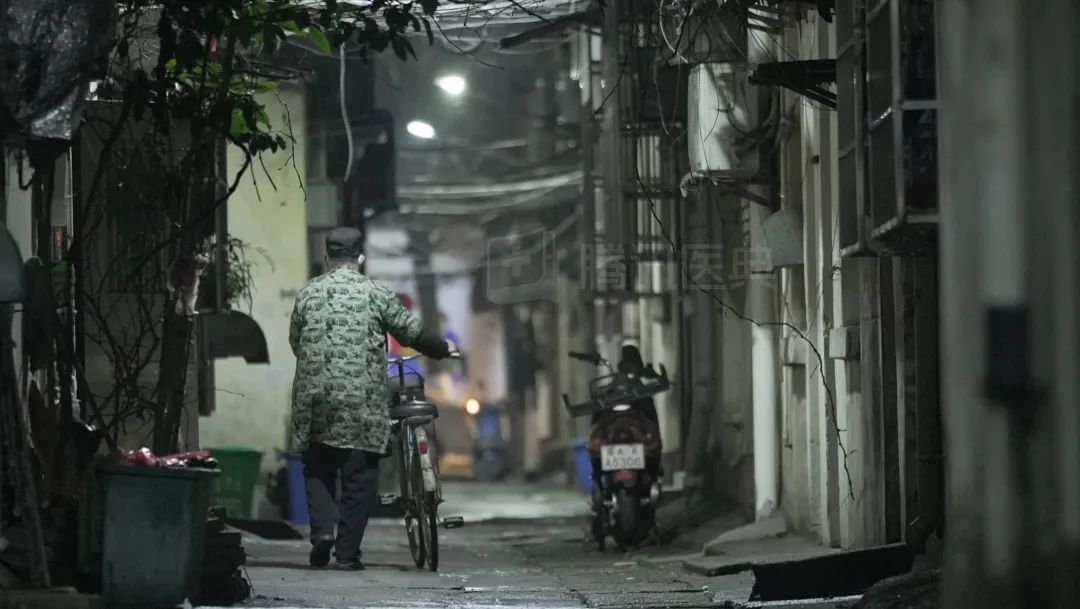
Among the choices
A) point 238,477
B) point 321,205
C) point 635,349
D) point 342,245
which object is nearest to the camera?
point 342,245

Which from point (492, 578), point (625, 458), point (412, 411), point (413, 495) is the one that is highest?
point (412, 411)

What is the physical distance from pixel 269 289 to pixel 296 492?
12.4 feet

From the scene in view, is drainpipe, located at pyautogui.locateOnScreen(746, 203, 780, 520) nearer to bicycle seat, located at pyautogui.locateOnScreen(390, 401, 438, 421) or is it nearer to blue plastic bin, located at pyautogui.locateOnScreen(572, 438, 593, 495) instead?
bicycle seat, located at pyautogui.locateOnScreen(390, 401, 438, 421)

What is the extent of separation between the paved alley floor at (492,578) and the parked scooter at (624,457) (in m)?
0.21

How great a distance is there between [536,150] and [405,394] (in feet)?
81.7

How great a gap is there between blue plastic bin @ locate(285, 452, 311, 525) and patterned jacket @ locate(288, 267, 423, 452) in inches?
Result: 246

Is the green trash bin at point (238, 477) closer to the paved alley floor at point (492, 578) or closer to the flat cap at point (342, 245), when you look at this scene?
the paved alley floor at point (492, 578)

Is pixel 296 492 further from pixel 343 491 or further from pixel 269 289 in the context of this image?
pixel 343 491

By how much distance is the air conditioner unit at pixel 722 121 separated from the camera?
38.5 ft

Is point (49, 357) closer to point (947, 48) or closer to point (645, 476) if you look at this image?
point (947, 48)

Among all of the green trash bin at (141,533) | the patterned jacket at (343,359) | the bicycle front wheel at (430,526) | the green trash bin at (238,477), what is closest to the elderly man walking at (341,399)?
the patterned jacket at (343,359)

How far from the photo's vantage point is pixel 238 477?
50.9 ft

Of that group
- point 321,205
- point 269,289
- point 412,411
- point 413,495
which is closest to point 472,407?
point 321,205

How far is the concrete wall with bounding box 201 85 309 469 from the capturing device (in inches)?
731
